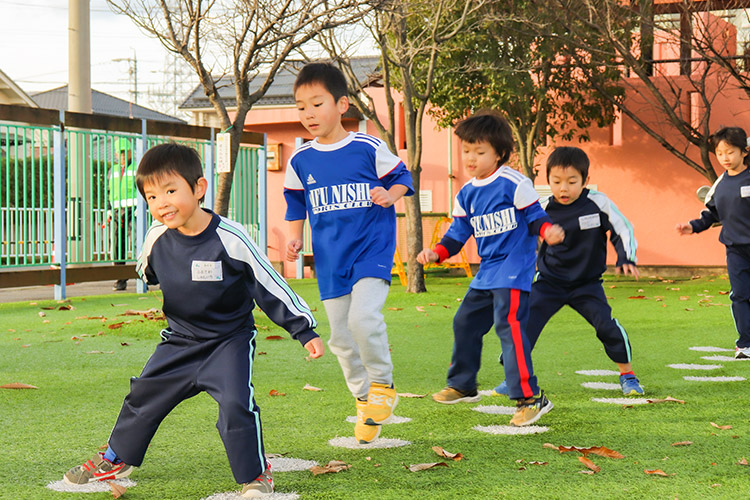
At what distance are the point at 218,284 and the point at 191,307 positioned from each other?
5.4 inches

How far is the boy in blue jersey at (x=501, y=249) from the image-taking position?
169 inches

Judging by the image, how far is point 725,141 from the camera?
6305mm

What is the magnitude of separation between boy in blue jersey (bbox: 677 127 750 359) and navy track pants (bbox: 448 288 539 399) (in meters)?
2.50

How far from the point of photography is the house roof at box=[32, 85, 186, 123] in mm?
42344

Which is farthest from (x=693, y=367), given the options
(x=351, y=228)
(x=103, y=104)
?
(x=103, y=104)

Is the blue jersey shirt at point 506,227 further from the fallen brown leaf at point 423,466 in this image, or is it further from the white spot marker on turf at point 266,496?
the white spot marker on turf at point 266,496

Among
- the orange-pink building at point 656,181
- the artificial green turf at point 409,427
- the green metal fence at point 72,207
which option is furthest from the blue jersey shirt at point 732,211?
the orange-pink building at point 656,181

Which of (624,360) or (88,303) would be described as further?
(88,303)

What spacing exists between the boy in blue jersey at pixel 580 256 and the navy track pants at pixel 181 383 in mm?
2283

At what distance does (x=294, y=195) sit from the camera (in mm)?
4203

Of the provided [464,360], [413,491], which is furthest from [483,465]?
[464,360]

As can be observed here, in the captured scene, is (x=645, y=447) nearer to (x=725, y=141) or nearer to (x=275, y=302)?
(x=275, y=302)

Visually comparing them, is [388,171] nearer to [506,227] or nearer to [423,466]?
[506,227]

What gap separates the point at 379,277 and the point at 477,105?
12.0 metres
